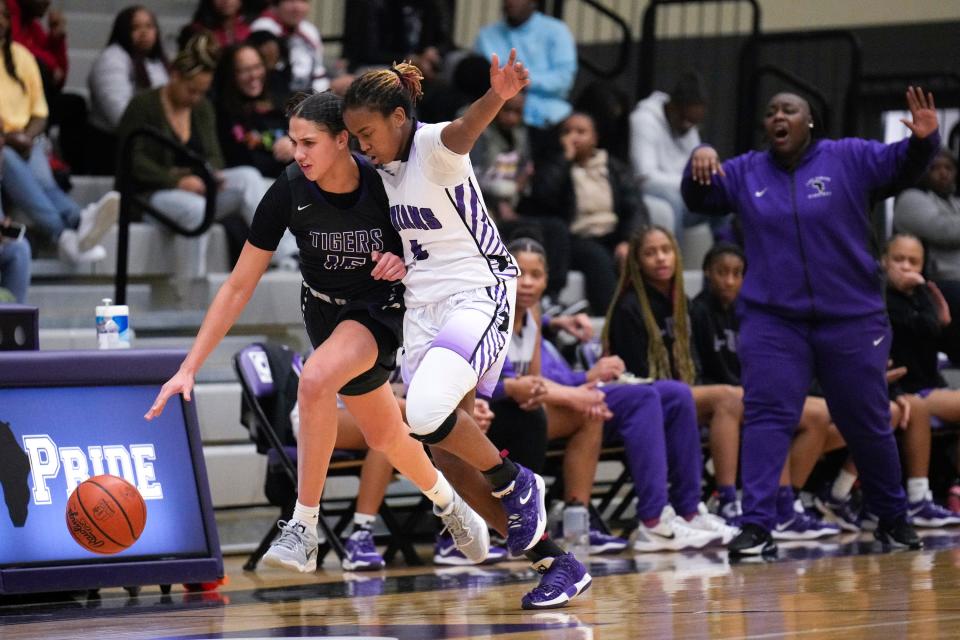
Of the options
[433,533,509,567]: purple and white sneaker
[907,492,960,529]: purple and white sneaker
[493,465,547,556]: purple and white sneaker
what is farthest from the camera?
[907,492,960,529]: purple and white sneaker

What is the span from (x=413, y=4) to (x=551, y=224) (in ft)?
8.72

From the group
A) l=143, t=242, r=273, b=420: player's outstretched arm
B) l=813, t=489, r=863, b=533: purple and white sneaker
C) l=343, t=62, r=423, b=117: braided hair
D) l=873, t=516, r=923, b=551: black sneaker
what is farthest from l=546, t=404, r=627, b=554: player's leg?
l=343, t=62, r=423, b=117: braided hair

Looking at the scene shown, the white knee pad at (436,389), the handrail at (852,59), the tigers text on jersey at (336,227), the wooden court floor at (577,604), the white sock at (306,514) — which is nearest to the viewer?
the wooden court floor at (577,604)

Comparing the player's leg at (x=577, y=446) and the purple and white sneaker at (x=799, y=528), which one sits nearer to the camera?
the player's leg at (x=577, y=446)

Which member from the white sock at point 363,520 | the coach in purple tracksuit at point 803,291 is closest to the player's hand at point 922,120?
the coach in purple tracksuit at point 803,291

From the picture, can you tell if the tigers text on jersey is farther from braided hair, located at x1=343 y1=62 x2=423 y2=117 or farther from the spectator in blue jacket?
the spectator in blue jacket

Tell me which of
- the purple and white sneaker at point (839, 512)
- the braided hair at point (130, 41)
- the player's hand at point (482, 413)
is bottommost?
the purple and white sneaker at point (839, 512)

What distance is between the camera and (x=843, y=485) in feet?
26.6

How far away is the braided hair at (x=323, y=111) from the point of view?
5.02 meters

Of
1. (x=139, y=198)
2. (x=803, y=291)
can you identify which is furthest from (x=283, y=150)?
(x=803, y=291)

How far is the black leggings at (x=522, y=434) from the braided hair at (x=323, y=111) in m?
2.22

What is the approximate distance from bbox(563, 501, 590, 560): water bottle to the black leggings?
310 millimetres

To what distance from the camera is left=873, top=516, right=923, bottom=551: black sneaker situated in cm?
686

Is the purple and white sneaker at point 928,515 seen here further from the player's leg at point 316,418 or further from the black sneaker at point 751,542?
the player's leg at point 316,418
